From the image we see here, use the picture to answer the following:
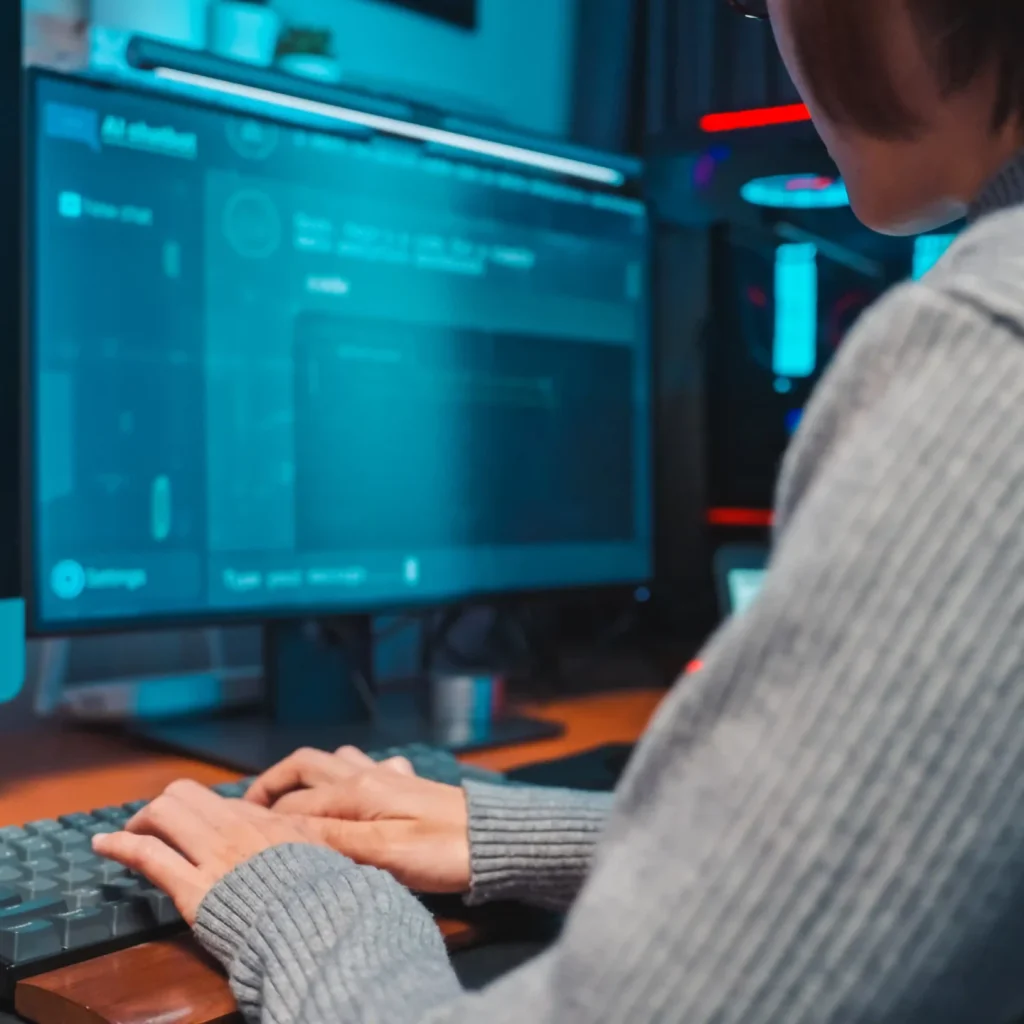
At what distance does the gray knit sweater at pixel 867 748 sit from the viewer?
0.27 meters

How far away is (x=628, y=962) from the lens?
29 cm

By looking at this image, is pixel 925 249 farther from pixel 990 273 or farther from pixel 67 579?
pixel 990 273

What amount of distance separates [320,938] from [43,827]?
220 millimetres

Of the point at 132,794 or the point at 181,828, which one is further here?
the point at 132,794

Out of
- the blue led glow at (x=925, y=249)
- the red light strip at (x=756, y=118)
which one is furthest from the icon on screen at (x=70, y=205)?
the blue led glow at (x=925, y=249)

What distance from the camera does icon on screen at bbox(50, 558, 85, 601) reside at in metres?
0.79

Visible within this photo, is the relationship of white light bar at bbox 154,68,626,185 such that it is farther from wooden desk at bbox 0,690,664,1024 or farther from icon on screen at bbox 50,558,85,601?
wooden desk at bbox 0,690,664,1024

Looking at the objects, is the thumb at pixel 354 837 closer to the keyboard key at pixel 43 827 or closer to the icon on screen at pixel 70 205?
the keyboard key at pixel 43 827

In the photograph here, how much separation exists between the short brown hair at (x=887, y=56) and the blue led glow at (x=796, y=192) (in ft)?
2.33

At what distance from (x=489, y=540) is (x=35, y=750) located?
395 mm

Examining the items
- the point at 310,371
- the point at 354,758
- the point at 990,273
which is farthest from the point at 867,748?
the point at 310,371

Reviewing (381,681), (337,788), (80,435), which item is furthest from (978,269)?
(381,681)

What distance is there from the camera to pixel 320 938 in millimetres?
452

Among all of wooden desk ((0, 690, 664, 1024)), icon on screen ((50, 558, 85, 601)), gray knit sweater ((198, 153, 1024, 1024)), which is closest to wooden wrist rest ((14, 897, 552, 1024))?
wooden desk ((0, 690, 664, 1024))
